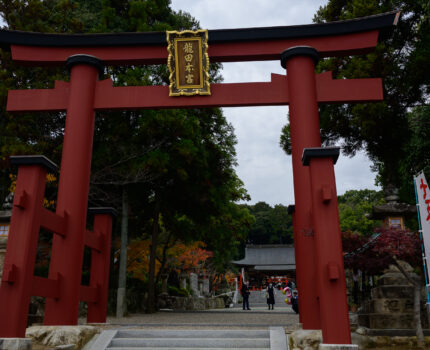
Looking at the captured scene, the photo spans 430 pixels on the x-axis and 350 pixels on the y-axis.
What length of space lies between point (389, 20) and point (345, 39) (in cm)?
87

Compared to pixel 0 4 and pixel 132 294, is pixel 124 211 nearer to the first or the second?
pixel 132 294

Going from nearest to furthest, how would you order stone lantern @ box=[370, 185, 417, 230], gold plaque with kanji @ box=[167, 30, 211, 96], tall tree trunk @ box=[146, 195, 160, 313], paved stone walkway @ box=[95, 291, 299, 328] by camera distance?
paved stone walkway @ box=[95, 291, 299, 328]
gold plaque with kanji @ box=[167, 30, 211, 96]
stone lantern @ box=[370, 185, 417, 230]
tall tree trunk @ box=[146, 195, 160, 313]

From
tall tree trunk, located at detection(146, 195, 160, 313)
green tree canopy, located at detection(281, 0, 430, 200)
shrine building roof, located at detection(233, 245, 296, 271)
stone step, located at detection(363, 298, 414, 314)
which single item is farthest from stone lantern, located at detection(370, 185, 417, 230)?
shrine building roof, located at detection(233, 245, 296, 271)

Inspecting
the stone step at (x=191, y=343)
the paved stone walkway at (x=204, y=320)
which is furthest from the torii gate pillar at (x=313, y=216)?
the paved stone walkway at (x=204, y=320)

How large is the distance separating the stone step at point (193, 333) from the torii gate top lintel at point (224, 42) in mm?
5152

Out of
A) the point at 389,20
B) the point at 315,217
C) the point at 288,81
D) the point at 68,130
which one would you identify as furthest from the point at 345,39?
the point at 68,130

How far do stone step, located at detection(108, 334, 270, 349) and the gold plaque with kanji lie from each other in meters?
4.41

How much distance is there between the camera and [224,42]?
26.5 ft

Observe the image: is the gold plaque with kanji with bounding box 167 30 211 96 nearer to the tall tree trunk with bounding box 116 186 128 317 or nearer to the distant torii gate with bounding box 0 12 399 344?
the distant torii gate with bounding box 0 12 399 344

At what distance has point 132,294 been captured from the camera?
15859mm

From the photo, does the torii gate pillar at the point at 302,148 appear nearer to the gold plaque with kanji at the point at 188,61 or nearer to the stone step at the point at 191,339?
the stone step at the point at 191,339

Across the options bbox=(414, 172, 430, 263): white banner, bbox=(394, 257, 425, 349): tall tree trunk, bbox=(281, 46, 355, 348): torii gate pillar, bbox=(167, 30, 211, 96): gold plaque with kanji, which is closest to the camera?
bbox=(281, 46, 355, 348): torii gate pillar

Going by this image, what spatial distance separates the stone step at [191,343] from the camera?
5.87 metres

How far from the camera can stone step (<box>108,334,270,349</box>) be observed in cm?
587
